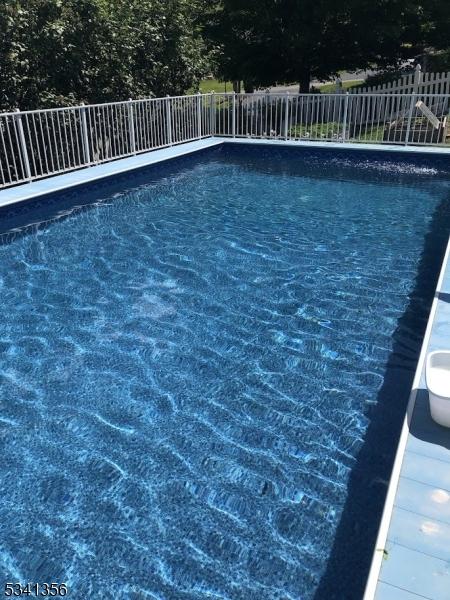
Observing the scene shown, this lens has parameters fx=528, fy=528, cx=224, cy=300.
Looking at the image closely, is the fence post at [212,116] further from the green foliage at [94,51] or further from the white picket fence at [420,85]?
the white picket fence at [420,85]

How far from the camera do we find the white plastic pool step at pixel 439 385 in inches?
99.8

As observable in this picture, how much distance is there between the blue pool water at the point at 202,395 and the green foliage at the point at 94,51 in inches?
126

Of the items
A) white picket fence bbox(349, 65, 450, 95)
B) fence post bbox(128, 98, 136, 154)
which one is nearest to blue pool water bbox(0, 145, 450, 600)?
fence post bbox(128, 98, 136, 154)

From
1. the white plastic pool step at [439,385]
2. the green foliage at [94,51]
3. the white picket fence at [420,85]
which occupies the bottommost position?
the white plastic pool step at [439,385]

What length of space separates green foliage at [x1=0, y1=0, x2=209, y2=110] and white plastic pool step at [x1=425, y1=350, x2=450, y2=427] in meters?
8.17

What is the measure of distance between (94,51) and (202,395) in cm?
858

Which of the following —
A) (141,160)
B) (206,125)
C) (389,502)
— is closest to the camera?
(389,502)

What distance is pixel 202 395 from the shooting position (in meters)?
3.46

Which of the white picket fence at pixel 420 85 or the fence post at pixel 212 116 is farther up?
the white picket fence at pixel 420 85

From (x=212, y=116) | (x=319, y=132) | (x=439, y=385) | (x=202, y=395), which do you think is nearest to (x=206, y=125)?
(x=212, y=116)

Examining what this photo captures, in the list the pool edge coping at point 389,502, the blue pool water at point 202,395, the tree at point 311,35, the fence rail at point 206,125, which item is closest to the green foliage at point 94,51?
the fence rail at point 206,125

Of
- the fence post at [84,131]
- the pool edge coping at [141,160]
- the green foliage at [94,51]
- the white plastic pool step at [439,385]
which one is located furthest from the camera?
the green foliage at [94,51]

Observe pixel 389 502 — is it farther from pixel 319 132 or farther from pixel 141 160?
pixel 319 132

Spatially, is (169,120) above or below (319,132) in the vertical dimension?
above
